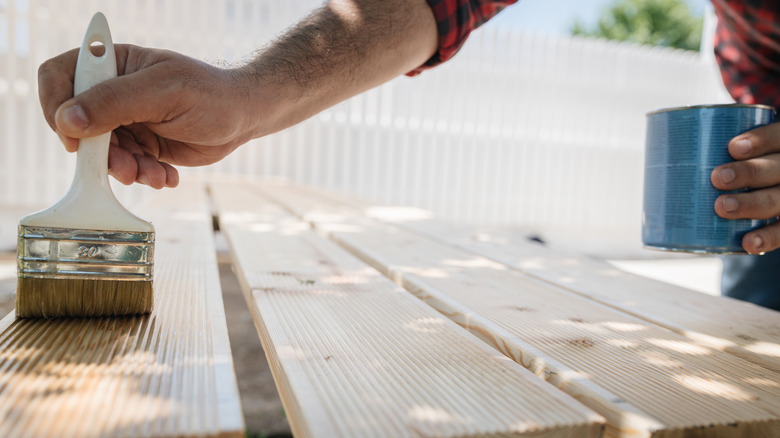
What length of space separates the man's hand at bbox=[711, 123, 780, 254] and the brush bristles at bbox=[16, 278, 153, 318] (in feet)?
2.72

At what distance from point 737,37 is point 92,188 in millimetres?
1825

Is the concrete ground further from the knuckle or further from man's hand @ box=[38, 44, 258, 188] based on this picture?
the knuckle

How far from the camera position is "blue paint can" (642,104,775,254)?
845mm

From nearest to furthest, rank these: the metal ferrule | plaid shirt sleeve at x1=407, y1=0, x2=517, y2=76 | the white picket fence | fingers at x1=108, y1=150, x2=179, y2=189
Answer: the metal ferrule → fingers at x1=108, y1=150, x2=179, y2=189 → plaid shirt sleeve at x1=407, y1=0, x2=517, y2=76 → the white picket fence

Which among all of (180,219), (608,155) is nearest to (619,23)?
(608,155)

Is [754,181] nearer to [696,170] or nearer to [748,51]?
[696,170]

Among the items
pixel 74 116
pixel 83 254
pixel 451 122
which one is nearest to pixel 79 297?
pixel 83 254

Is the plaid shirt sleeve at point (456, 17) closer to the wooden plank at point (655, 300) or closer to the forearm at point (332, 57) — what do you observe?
the forearm at point (332, 57)

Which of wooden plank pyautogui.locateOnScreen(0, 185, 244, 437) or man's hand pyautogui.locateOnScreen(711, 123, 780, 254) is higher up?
man's hand pyautogui.locateOnScreen(711, 123, 780, 254)

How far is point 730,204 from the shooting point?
84cm

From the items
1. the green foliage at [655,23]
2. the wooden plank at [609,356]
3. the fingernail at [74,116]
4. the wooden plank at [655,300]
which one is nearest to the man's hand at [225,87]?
the fingernail at [74,116]

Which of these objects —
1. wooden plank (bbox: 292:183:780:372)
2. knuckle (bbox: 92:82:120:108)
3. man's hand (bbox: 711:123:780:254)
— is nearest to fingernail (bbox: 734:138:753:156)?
man's hand (bbox: 711:123:780:254)

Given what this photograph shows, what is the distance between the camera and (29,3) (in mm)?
4695

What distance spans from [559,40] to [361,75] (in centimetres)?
592
